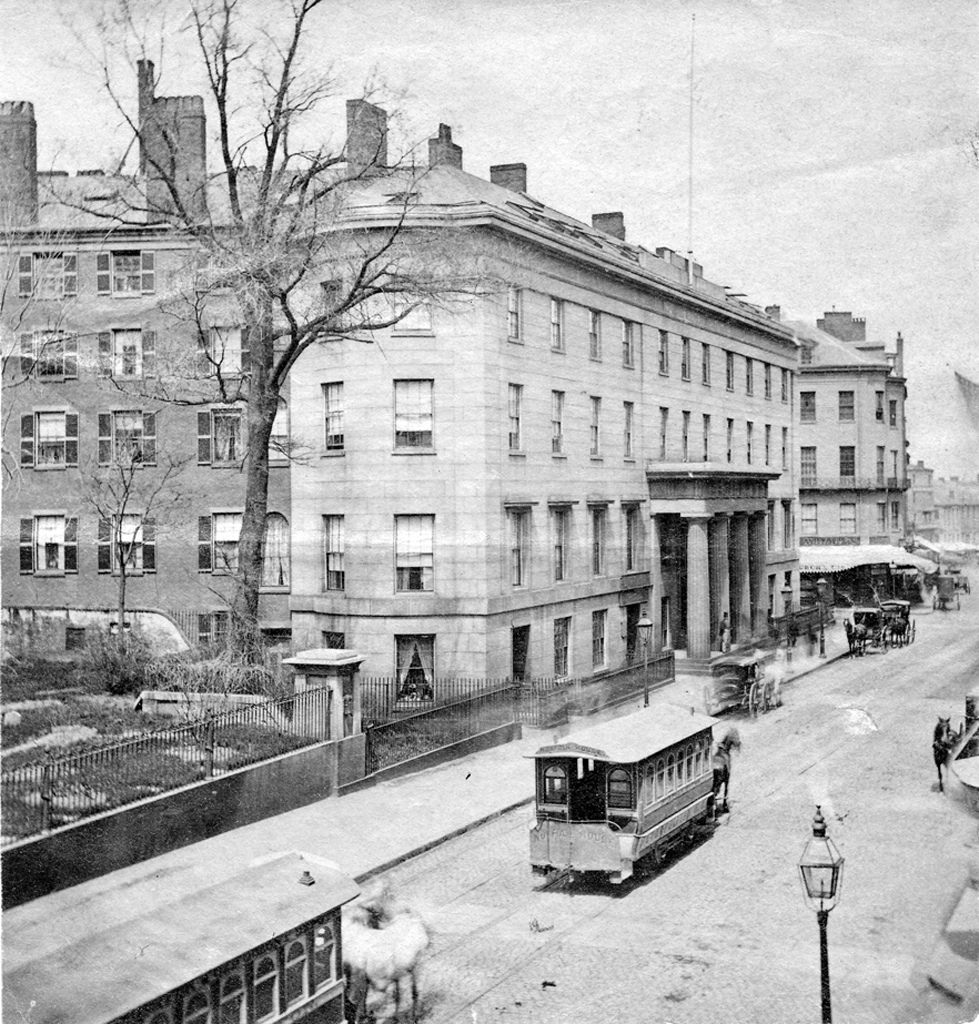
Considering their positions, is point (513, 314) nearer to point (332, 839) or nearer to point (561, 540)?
point (561, 540)

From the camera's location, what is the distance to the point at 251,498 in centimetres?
2155

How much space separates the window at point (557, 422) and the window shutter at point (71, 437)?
12.7m

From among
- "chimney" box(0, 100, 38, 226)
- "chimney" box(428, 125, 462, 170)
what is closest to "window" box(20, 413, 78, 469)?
"chimney" box(0, 100, 38, 226)

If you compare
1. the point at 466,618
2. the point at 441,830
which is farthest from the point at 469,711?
the point at 441,830

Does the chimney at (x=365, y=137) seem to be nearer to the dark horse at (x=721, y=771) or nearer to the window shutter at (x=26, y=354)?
the window shutter at (x=26, y=354)

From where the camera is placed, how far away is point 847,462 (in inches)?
2468

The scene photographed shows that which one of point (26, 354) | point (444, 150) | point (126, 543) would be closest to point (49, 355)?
point (26, 354)

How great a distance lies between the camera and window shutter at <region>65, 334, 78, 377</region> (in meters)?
20.2

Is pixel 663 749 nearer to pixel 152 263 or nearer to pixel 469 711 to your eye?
pixel 469 711

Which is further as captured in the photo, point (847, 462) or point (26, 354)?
point (847, 462)

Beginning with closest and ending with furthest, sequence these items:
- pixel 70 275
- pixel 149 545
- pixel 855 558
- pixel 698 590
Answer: pixel 70 275 < pixel 149 545 < pixel 698 590 < pixel 855 558

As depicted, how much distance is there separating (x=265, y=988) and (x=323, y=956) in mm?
829

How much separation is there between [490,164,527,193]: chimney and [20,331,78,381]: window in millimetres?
11520

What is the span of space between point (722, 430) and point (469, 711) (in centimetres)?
2105
